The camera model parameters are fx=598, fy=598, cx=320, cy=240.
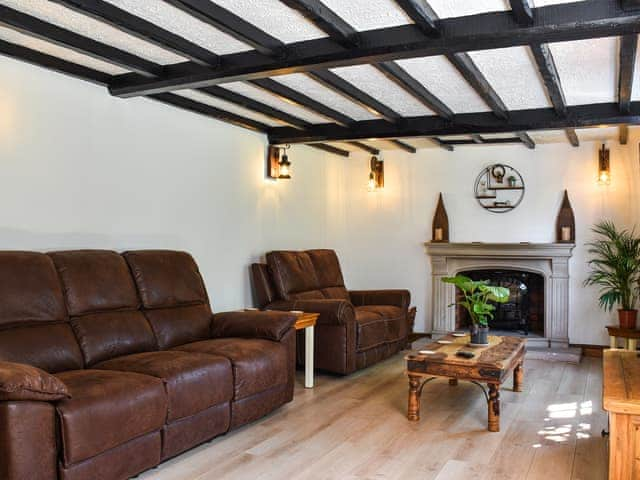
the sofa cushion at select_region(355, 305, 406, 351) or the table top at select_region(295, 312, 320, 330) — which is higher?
the table top at select_region(295, 312, 320, 330)

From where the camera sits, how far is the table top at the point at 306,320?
4.63 meters

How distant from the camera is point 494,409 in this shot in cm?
381

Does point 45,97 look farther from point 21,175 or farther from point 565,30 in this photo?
point 565,30

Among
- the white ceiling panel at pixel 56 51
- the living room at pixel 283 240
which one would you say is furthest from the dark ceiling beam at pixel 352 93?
the white ceiling panel at pixel 56 51

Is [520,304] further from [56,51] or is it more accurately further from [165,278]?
[56,51]

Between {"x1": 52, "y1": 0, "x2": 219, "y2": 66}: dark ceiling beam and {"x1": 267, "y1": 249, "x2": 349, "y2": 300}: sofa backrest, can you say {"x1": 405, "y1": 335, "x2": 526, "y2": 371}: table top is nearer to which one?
{"x1": 267, "y1": 249, "x2": 349, "y2": 300}: sofa backrest

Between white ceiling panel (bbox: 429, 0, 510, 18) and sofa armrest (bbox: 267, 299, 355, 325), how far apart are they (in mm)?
2777

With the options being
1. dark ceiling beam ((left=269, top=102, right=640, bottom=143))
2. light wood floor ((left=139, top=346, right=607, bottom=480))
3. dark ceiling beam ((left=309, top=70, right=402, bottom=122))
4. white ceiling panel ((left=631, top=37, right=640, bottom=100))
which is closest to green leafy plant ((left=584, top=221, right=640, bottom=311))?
light wood floor ((left=139, top=346, right=607, bottom=480))

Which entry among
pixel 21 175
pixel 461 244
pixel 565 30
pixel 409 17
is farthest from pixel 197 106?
pixel 461 244

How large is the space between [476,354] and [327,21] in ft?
8.05

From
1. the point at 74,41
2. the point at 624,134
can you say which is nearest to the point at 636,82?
the point at 624,134

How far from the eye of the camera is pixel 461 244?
6.77 meters

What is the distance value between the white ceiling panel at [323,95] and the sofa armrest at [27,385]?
2.47 meters

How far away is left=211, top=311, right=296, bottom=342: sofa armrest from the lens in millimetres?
4094
